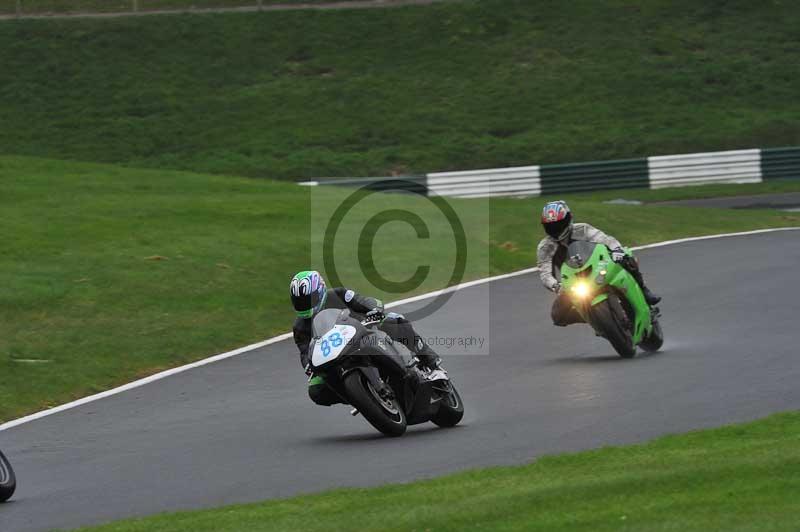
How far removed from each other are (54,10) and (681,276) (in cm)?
3553

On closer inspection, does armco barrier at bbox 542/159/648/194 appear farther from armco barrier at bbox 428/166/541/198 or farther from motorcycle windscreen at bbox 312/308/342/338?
motorcycle windscreen at bbox 312/308/342/338

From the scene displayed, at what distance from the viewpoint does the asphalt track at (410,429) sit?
962 cm

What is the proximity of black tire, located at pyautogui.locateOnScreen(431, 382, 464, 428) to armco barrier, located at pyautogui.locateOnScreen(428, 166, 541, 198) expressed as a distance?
19810 mm

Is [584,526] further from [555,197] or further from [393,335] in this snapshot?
[555,197]

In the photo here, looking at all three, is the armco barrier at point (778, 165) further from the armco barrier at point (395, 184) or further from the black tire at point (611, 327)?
the black tire at point (611, 327)

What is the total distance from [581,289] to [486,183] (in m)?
18.2

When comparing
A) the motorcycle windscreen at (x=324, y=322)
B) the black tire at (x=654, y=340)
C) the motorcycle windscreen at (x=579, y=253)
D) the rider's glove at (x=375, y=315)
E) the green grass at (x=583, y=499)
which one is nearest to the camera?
the green grass at (x=583, y=499)

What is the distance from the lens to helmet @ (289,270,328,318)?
1057 centimetres

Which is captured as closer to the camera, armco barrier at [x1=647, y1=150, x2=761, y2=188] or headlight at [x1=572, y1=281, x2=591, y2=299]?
headlight at [x1=572, y1=281, x2=591, y2=299]

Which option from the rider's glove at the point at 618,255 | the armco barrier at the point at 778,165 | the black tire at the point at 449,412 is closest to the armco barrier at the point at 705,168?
the armco barrier at the point at 778,165

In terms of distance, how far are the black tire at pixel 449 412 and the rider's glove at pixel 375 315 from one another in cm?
93

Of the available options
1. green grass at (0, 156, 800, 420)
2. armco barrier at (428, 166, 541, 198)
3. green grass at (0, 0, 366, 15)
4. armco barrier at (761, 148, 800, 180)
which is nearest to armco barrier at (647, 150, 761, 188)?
armco barrier at (761, 148, 800, 180)

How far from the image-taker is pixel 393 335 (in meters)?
11.2

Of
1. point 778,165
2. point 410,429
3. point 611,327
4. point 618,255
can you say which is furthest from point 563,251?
point 778,165
